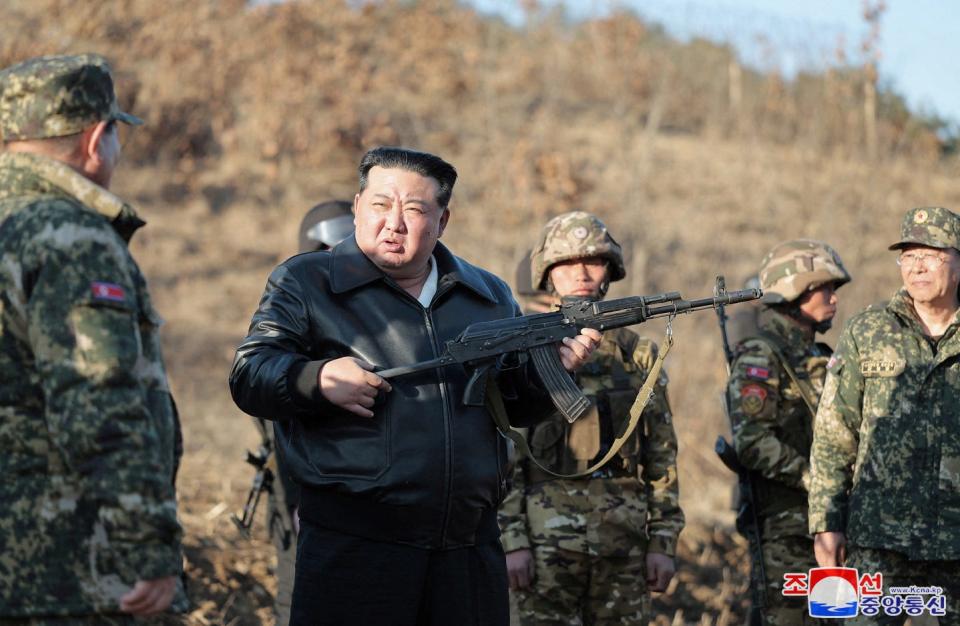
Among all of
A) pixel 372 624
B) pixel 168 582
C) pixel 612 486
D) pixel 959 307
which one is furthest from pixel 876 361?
pixel 168 582

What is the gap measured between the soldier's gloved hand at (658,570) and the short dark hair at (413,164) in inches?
86.3

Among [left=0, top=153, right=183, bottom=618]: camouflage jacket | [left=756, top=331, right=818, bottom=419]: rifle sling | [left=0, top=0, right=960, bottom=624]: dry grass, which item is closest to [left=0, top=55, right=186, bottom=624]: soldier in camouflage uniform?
[left=0, top=153, right=183, bottom=618]: camouflage jacket

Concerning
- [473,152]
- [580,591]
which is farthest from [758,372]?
[473,152]

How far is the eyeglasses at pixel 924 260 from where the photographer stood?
5.59m

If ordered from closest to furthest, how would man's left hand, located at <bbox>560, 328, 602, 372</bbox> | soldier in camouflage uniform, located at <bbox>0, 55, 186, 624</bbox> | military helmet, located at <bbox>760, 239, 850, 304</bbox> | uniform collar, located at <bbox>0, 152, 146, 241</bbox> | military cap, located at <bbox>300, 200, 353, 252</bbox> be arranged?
1. soldier in camouflage uniform, located at <bbox>0, 55, 186, 624</bbox>
2. uniform collar, located at <bbox>0, 152, 146, 241</bbox>
3. man's left hand, located at <bbox>560, 328, 602, 372</bbox>
4. military cap, located at <bbox>300, 200, 353, 252</bbox>
5. military helmet, located at <bbox>760, 239, 850, 304</bbox>

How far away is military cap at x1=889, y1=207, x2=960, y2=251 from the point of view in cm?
556

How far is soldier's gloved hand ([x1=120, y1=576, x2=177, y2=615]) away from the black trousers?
696mm

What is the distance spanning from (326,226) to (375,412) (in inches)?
102

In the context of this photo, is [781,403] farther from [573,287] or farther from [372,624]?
[372,624]

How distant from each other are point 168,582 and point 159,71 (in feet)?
55.9

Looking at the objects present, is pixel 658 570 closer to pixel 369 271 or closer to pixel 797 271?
pixel 797 271

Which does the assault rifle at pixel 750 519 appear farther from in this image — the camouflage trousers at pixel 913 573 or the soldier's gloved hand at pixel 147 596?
the soldier's gloved hand at pixel 147 596

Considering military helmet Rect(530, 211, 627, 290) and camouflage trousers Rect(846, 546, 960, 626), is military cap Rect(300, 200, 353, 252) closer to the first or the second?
military helmet Rect(530, 211, 627, 290)

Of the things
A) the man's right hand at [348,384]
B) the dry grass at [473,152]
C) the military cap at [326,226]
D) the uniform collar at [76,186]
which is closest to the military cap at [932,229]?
the military cap at [326,226]
